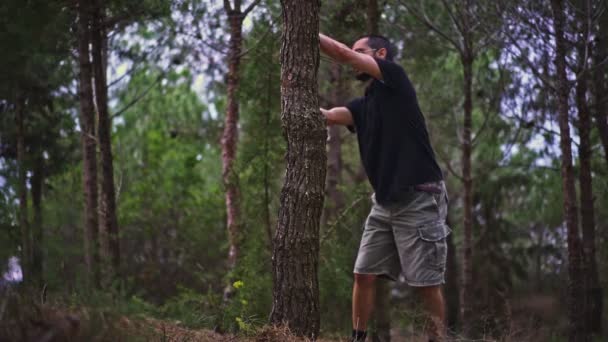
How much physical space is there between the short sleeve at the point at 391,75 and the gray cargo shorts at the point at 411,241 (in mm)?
663

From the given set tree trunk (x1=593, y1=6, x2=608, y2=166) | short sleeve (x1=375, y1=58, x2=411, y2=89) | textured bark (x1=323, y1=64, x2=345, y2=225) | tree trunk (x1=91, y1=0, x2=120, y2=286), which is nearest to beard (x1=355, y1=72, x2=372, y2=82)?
short sleeve (x1=375, y1=58, x2=411, y2=89)

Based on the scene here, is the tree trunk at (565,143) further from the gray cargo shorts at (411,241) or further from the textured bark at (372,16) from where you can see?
the gray cargo shorts at (411,241)

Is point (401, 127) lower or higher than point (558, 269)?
higher

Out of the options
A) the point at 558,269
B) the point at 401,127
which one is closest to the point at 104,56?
the point at 401,127

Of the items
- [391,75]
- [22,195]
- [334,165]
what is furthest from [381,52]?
[334,165]

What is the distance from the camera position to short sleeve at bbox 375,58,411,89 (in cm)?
414

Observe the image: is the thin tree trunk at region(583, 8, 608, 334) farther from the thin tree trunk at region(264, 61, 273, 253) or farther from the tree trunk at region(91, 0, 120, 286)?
the tree trunk at region(91, 0, 120, 286)

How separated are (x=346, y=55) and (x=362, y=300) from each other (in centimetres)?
156

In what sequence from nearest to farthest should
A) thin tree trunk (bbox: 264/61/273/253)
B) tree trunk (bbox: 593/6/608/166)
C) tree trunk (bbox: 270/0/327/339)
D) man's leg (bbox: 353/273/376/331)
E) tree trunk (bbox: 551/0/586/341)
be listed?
tree trunk (bbox: 270/0/327/339) → man's leg (bbox: 353/273/376/331) → thin tree trunk (bbox: 264/61/273/253) → tree trunk (bbox: 551/0/586/341) → tree trunk (bbox: 593/6/608/166)

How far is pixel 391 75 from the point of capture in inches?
165

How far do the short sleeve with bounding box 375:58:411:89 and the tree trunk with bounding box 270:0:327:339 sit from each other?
1.51 ft

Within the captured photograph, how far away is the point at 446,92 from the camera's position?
1168 cm

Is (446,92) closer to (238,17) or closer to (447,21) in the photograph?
(447,21)

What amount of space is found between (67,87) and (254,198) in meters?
4.56
